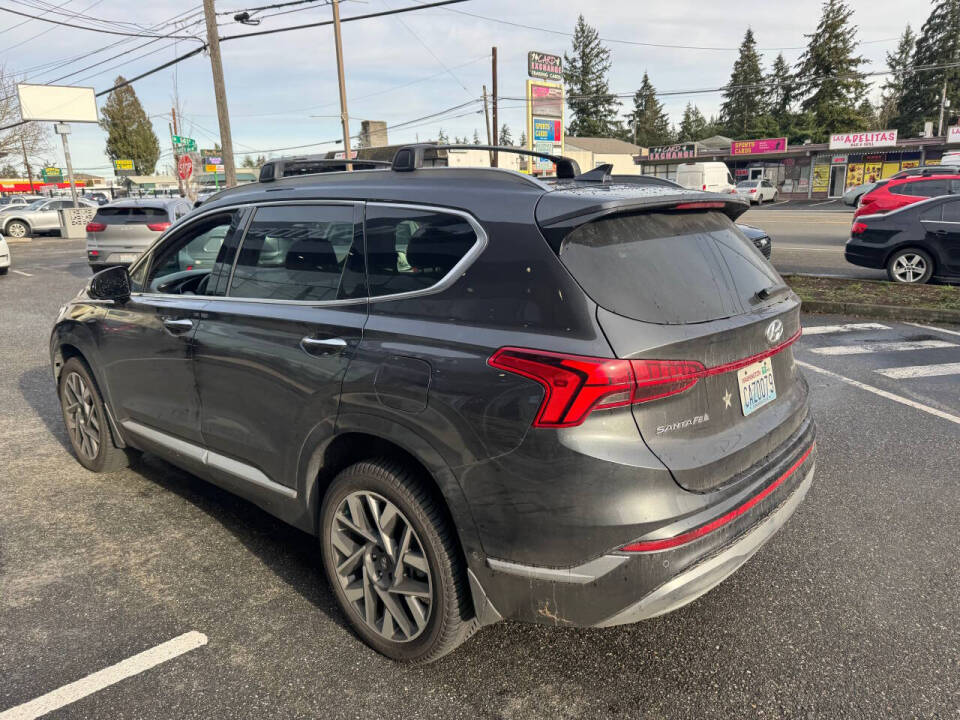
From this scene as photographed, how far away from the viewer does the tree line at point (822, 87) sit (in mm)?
64125

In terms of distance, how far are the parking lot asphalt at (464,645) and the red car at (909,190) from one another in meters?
11.5

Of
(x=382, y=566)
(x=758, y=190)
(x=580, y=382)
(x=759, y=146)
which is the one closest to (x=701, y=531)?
(x=580, y=382)

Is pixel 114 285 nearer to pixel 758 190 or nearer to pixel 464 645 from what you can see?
pixel 464 645

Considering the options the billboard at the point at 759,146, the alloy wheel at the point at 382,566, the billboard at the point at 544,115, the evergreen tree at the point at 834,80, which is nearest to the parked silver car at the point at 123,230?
the alloy wheel at the point at 382,566

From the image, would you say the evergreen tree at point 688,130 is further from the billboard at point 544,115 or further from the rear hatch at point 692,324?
the rear hatch at point 692,324

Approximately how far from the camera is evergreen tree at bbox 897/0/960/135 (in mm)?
67375

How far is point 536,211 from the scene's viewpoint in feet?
7.48

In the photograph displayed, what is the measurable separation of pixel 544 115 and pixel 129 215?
85.9 ft

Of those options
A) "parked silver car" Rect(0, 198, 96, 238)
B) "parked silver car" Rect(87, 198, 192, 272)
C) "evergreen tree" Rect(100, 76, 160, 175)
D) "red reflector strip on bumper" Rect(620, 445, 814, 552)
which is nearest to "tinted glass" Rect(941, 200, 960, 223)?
"red reflector strip on bumper" Rect(620, 445, 814, 552)

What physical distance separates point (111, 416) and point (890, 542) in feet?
14.4

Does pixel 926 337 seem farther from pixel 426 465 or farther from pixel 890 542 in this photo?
pixel 426 465

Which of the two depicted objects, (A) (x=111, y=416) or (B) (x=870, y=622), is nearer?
(B) (x=870, y=622)

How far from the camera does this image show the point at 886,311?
919 centimetres

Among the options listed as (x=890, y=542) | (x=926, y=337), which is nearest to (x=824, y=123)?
(x=926, y=337)
